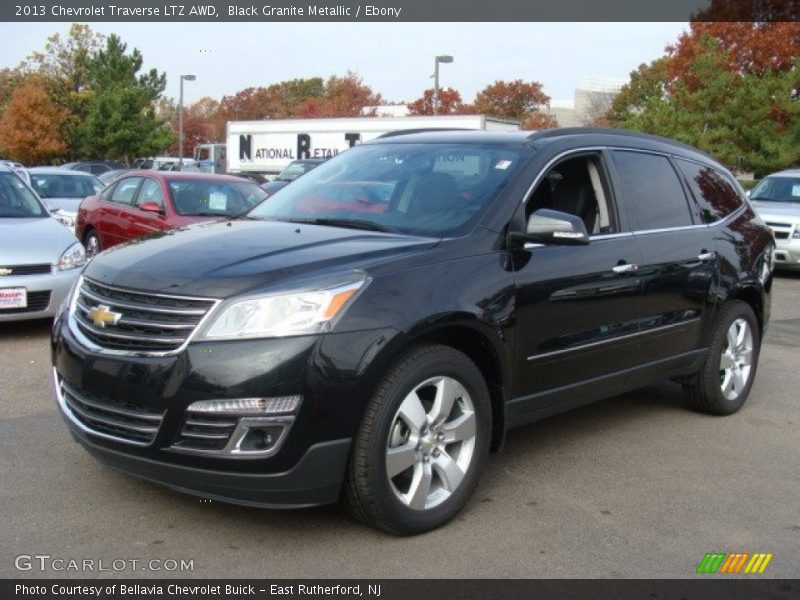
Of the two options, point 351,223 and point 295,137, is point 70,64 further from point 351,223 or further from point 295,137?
point 351,223

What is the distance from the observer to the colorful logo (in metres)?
3.68

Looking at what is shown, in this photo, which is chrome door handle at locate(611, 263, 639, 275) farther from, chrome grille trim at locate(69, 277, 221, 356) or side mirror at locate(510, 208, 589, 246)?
chrome grille trim at locate(69, 277, 221, 356)

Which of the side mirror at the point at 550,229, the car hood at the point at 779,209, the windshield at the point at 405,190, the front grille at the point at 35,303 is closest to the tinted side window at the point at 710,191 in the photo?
the windshield at the point at 405,190

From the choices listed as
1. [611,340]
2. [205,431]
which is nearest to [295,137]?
Result: [611,340]

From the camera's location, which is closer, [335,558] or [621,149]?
[335,558]

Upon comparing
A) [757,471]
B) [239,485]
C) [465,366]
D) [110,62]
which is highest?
[110,62]

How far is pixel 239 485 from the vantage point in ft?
11.2

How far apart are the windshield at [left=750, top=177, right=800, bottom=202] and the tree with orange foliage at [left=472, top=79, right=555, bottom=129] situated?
1834 inches

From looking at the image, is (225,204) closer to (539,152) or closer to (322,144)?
(539,152)

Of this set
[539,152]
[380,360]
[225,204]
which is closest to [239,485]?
[380,360]

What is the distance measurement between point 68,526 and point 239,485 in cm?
90

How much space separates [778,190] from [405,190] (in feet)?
42.3

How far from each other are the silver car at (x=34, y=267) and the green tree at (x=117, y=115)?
1533 inches

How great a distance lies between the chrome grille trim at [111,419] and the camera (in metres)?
3.49
